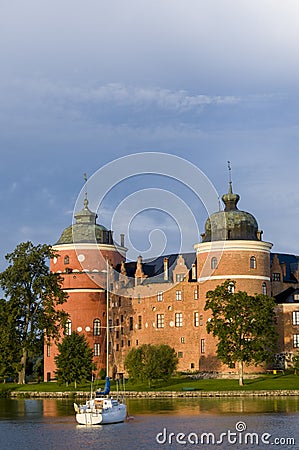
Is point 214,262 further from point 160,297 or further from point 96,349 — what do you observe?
point 96,349

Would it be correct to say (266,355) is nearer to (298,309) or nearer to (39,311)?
(298,309)

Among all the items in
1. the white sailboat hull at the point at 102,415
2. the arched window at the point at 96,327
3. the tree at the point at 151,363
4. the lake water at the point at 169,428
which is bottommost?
the lake water at the point at 169,428

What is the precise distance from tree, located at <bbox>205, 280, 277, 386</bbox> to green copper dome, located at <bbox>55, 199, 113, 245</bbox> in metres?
28.9

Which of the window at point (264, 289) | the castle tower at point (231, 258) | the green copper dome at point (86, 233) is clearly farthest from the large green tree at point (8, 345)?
the window at point (264, 289)

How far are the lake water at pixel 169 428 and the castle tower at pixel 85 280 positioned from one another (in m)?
36.7

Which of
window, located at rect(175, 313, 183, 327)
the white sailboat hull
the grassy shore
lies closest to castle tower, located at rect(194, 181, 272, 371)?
window, located at rect(175, 313, 183, 327)

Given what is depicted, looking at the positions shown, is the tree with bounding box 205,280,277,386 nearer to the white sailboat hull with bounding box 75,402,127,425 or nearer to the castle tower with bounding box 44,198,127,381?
the castle tower with bounding box 44,198,127,381

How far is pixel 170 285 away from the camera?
102938 millimetres

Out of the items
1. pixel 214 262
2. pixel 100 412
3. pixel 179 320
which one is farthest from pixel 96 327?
pixel 100 412

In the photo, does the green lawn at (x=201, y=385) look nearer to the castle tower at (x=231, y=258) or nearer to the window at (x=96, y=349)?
the castle tower at (x=231, y=258)

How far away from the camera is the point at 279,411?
Answer: 194 ft

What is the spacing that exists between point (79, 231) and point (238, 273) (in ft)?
83.5

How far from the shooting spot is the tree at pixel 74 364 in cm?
8938

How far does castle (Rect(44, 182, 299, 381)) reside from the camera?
313ft
